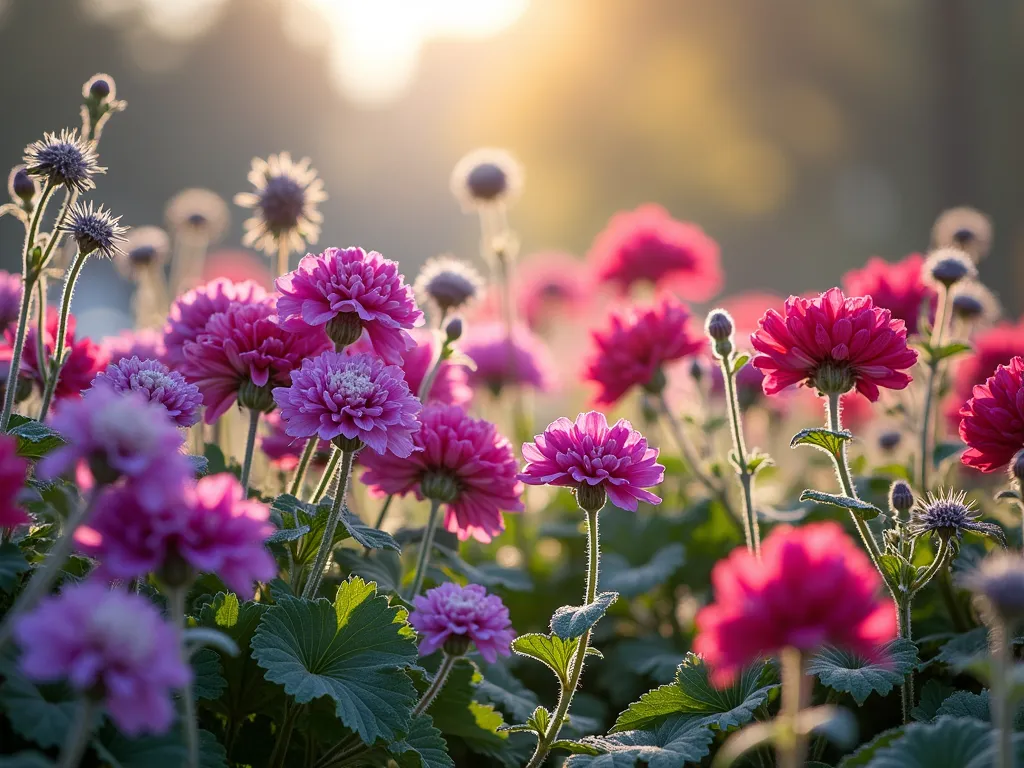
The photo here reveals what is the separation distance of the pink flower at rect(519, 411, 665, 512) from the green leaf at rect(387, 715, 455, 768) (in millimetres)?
602

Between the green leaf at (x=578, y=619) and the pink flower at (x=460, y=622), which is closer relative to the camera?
the green leaf at (x=578, y=619)

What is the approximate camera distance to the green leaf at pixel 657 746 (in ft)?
6.36

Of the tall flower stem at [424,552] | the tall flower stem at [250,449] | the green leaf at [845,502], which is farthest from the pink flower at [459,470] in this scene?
the green leaf at [845,502]

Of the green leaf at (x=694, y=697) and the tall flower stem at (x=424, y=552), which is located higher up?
the tall flower stem at (x=424, y=552)

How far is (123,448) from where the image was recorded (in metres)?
1.35

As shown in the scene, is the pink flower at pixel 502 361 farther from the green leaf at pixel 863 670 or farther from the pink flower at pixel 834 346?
the green leaf at pixel 863 670

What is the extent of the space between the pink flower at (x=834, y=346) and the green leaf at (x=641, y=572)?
93 centimetres

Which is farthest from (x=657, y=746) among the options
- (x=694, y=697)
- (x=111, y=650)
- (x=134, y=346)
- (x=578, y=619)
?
(x=134, y=346)

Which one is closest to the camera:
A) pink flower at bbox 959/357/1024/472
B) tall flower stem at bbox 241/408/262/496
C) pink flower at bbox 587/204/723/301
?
pink flower at bbox 959/357/1024/472

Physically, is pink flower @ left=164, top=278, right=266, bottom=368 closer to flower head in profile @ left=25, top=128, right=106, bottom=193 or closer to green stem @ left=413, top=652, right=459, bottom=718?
flower head in profile @ left=25, top=128, right=106, bottom=193

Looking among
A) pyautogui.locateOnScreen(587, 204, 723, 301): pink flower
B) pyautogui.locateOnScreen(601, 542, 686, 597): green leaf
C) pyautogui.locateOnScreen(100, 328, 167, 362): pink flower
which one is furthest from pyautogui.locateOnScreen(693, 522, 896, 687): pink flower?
pyautogui.locateOnScreen(587, 204, 723, 301): pink flower

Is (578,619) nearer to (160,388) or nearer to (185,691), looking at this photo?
(185,691)

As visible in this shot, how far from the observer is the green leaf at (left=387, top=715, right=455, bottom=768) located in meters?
2.02

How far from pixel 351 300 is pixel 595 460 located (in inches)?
24.9
